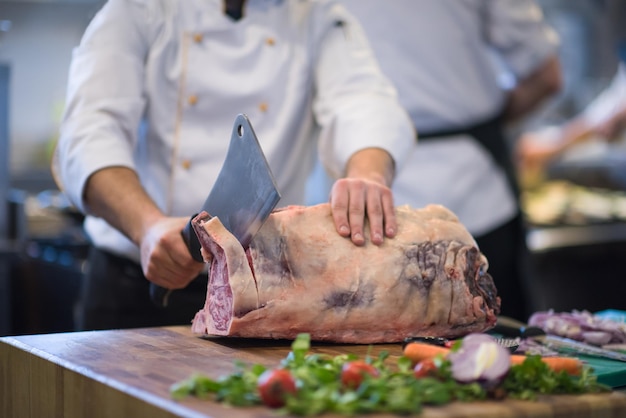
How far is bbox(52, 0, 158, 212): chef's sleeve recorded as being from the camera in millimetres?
2342

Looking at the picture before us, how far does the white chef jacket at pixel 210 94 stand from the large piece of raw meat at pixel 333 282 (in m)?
0.46

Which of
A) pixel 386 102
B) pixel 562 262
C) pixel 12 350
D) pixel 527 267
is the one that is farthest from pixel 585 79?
pixel 12 350

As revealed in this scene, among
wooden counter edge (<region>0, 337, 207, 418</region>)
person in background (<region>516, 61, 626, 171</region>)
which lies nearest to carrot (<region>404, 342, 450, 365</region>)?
wooden counter edge (<region>0, 337, 207, 418</region>)

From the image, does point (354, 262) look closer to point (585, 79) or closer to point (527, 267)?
point (527, 267)

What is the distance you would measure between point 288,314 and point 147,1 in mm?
1014

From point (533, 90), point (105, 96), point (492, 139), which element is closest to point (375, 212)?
point (105, 96)

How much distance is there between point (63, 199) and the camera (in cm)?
483

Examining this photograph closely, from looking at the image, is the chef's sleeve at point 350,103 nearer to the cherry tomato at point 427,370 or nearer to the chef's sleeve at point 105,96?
the chef's sleeve at point 105,96

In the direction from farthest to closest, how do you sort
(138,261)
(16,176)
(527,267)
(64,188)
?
(16,176), (527,267), (138,261), (64,188)

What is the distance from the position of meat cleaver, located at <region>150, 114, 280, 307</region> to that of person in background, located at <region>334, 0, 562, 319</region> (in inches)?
69.7

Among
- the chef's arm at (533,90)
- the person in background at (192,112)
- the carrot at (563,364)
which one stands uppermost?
the chef's arm at (533,90)

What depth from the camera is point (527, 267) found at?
3.77 meters

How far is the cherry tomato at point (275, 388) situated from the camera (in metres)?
1.38

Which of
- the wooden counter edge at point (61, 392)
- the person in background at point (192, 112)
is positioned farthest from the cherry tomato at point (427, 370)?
the person in background at point (192, 112)
